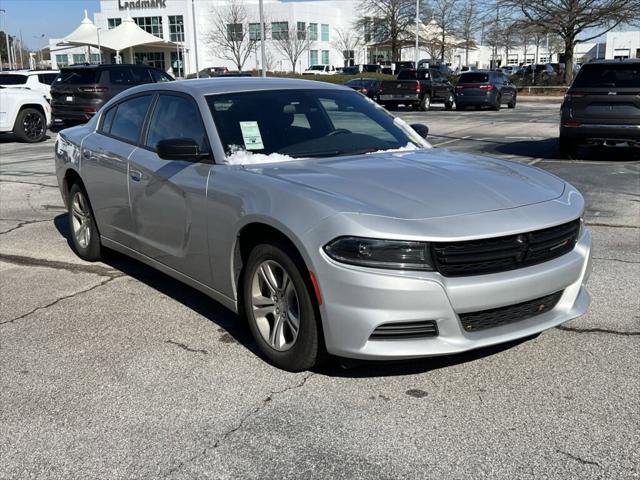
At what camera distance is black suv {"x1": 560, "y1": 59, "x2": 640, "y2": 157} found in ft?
37.4

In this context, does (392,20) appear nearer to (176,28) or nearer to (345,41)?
(345,41)

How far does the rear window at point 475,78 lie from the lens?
96.5 ft

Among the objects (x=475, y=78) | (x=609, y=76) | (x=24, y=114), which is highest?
(x=475, y=78)

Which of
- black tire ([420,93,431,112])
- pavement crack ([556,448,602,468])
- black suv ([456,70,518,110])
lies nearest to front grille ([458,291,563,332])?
pavement crack ([556,448,602,468])

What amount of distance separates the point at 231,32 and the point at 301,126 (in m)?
74.5

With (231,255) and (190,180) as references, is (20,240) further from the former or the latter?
(231,255)

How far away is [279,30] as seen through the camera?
262ft

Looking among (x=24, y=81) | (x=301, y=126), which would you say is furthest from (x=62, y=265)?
(x=24, y=81)

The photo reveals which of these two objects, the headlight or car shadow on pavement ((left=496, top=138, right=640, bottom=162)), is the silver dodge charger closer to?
the headlight

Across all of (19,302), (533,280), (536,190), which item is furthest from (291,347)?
(19,302)

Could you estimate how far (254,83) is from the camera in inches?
193

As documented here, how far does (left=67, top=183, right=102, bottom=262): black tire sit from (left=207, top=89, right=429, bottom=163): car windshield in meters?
2.06

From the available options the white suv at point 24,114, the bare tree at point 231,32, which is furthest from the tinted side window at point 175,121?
the bare tree at point 231,32

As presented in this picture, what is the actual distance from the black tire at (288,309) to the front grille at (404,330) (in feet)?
1.16
